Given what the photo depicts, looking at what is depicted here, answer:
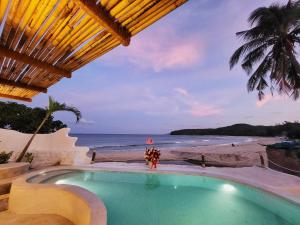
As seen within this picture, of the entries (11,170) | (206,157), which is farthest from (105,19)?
(206,157)

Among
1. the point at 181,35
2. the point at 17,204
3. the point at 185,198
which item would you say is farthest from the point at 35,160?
the point at 181,35

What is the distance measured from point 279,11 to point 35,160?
1419cm


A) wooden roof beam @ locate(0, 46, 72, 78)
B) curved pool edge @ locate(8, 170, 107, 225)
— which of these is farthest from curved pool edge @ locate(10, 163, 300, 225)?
wooden roof beam @ locate(0, 46, 72, 78)

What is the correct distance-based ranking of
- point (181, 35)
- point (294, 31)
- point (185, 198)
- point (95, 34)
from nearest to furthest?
1. point (95, 34)
2. point (185, 198)
3. point (181, 35)
4. point (294, 31)

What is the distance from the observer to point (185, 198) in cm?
543

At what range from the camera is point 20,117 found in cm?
923

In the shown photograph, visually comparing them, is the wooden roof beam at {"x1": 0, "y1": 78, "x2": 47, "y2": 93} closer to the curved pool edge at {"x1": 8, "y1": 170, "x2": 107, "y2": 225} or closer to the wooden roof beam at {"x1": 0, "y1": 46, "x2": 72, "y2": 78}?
the wooden roof beam at {"x1": 0, "y1": 46, "x2": 72, "y2": 78}

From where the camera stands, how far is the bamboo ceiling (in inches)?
71.0

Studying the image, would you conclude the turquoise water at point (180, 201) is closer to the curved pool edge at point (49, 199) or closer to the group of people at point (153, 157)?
the group of people at point (153, 157)

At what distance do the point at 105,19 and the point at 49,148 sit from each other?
7.85 meters

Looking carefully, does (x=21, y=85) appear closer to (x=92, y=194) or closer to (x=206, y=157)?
(x=92, y=194)

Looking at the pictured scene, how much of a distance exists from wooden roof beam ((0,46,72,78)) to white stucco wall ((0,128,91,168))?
578cm

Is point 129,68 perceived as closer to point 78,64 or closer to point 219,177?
point 219,177

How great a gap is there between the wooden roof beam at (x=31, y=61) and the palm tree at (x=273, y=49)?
10556 mm
